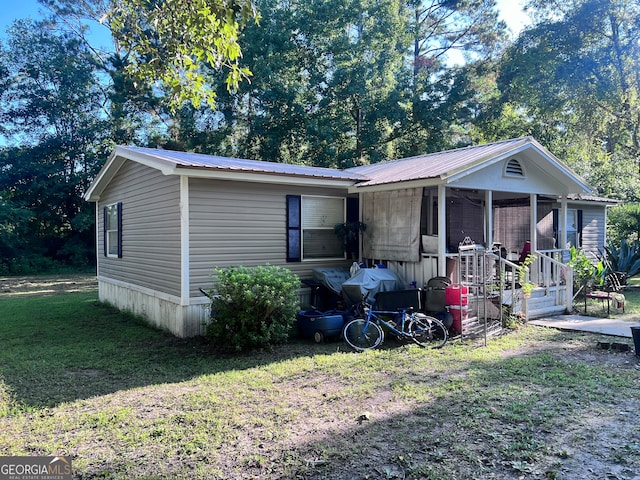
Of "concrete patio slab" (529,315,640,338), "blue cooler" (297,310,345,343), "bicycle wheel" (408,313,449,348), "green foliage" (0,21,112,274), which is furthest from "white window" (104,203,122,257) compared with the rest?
"green foliage" (0,21,112,274)

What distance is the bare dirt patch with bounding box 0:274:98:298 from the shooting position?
15.2 metres

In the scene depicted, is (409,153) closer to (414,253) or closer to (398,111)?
(398,111)

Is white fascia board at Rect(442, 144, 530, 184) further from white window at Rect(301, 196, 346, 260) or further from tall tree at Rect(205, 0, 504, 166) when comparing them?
tall tree at Rect(205, 0, 504, 166)

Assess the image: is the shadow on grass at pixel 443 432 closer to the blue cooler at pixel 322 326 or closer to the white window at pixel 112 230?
the blue cooler at pixel 322 326

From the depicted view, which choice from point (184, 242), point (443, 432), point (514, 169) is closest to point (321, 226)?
point (184, 242)

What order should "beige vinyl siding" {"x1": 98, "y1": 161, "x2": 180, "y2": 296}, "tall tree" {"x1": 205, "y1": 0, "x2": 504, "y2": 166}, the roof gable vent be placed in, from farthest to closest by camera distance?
1. "tall tree" {"x1": 205, "y1": 0, "x2": 504, "y2": 166}
2. the roof gable vent
3. "beige vinyl siding" {"x1": 98, "y1": 161, "x2": 180, "y2": 296}

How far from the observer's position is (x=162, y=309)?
334 inches

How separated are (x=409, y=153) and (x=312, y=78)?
5.88m

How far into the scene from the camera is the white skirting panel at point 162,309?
25.3 ft

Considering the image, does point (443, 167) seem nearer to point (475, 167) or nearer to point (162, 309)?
point (475, 167)

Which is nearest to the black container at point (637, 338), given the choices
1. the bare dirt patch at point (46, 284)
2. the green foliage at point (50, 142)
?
the bare dirt patch at point (46, 284)

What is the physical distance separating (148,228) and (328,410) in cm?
610

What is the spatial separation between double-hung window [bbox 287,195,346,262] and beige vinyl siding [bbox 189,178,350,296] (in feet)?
0.41

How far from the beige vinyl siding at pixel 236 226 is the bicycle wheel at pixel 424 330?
265cm
